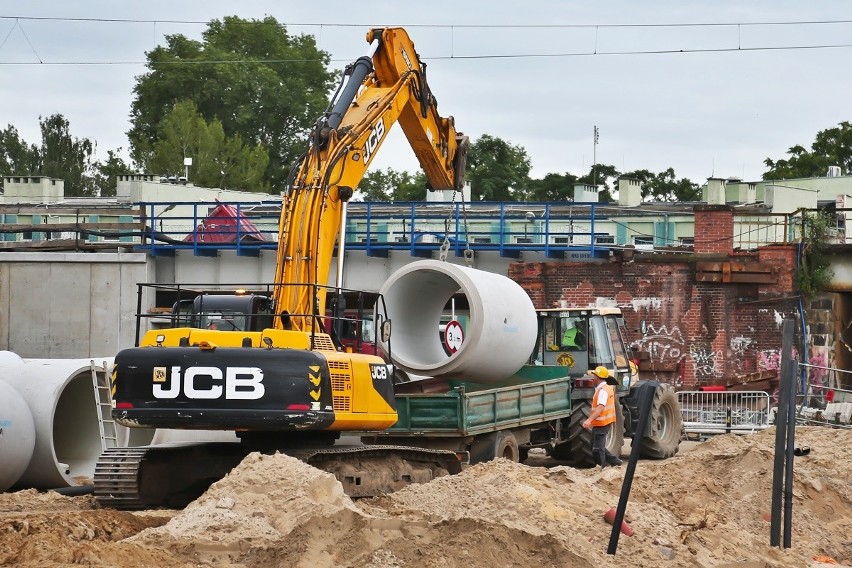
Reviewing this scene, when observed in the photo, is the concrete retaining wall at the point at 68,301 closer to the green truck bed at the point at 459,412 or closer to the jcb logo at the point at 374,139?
the green truck bed at the point at 459,412

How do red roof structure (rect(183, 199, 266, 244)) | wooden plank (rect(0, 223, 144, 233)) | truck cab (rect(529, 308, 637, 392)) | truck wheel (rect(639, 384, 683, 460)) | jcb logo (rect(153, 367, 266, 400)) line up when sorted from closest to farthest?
jcb logo (rect(153, 367, 266, 400)) < truck cab (rect(529, 308, 637, 392)) < truck wheel (rect(639, 384, 683, 460)) < red roof structure (rect(183, 199, 266, 244)) < wooden plank (rect(0, 223, 144, 233))

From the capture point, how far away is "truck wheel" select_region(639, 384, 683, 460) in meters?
22.4

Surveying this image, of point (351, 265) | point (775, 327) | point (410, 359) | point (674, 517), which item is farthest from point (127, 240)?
point (674, 517)

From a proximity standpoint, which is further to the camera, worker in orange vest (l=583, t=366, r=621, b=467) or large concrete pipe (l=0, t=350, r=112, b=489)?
worker in orange vest (l=583, t=366, r=621, b=467)

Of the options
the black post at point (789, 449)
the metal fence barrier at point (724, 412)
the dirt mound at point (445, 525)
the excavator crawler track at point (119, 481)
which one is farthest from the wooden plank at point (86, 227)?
the black post at point (789, 449)

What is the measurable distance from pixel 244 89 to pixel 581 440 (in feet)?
236

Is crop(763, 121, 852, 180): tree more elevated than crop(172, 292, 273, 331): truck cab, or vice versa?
crop(763, 121, 852, 180): tree

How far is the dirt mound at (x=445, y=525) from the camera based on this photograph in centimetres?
1091

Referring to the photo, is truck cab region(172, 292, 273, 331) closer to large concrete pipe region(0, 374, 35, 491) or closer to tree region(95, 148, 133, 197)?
large concrete pipe region(0, 374, 35, 491)

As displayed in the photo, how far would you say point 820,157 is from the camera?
264ft

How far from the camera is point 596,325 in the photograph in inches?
869

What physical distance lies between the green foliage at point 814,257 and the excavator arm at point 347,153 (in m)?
13.4

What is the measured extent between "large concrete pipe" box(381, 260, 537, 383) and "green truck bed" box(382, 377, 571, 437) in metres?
0.52

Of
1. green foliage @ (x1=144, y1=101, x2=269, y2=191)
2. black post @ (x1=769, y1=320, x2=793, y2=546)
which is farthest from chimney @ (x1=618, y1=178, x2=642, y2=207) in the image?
black post @ (x1=769, y1=320, x2=793, y2=546)
